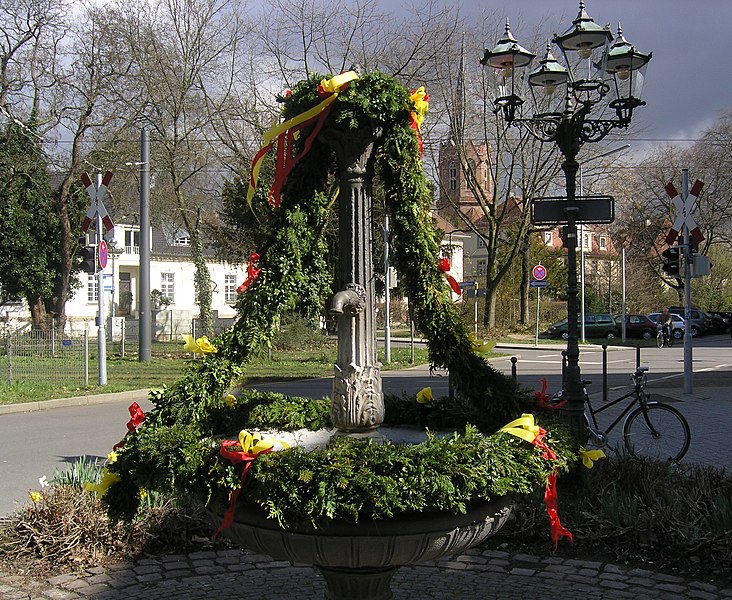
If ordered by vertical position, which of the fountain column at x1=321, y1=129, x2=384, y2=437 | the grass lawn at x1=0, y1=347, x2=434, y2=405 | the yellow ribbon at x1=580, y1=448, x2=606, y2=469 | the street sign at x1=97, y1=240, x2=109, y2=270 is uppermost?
the street sign at x1=97, y1=240, x2=109, y2=270

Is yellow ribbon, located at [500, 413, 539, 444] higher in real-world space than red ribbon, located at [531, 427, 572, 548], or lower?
higher

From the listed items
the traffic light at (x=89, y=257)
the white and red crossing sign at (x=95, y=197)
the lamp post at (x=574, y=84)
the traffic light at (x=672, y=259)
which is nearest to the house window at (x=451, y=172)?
the traffic light at (x=672, y=259)

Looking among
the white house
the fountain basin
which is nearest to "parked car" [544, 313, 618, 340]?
the white house

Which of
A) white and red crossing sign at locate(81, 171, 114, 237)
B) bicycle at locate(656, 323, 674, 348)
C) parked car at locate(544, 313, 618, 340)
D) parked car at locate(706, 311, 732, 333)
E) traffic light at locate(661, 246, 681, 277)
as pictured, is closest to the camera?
traffic light at locate(661, 246, 681, 277)

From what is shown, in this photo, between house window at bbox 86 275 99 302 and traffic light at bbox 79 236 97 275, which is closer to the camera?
traffic light at bbox 79 236 97 275

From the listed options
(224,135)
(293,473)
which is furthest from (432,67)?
(293,473)

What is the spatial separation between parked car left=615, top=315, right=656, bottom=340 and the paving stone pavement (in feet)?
127

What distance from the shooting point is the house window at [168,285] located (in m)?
55.3

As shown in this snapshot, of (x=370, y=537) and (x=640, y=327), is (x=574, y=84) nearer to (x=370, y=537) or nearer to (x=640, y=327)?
(x=370, y=537)

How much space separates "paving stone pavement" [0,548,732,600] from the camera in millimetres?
4836

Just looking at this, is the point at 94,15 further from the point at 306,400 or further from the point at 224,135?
the point at 306,400

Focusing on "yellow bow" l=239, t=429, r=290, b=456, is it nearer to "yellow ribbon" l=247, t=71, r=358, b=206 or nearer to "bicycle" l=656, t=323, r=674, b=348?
Result: "yellow ribbon" l=247, t=71, r=358, b=206

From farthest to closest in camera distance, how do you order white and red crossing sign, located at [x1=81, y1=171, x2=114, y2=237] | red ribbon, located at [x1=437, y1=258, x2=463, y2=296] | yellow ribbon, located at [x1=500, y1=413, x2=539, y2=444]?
white and red crossing sign, located at [x1=81, y1=171, x2=114, y2=237], red ribbon, located at [x1=437, y1=258, x2=463, y2=296], yellow ribbon, located at [x1=500, y1=413, x2=539, y2=444]

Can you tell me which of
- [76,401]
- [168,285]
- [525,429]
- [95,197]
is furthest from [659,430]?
[168,285]
